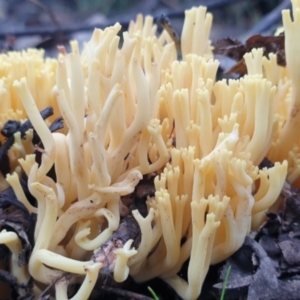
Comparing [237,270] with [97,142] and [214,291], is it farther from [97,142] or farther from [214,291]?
[97,142]

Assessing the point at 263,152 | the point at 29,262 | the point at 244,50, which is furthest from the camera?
the point at 244,50

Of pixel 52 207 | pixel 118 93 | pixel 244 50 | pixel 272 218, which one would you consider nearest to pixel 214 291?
pixel 272 218

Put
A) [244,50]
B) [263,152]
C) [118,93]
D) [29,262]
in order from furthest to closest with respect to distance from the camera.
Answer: [244,50], [263,152], [29,262], [118,93]

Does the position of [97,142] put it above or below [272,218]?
above

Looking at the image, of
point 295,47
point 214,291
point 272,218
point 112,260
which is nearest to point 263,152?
point 272,218

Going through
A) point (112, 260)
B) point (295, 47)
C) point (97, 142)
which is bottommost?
point (112, 260)

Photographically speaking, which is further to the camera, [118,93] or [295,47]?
[295,47]
